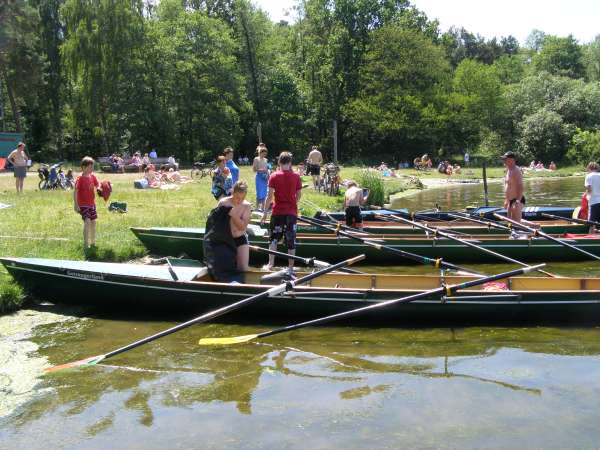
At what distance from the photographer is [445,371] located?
7309 mm

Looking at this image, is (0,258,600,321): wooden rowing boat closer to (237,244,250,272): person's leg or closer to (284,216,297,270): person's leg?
(237,244,250,272): person's leg

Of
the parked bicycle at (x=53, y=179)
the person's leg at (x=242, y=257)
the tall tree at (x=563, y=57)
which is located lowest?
the person's leg at (x=242, y=257)

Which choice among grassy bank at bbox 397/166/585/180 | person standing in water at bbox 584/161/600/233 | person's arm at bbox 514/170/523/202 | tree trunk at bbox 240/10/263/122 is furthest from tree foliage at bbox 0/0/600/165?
person standing in water at bbox 584/161/600/233

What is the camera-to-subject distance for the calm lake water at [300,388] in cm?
573

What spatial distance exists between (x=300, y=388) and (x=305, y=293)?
6.62 feet

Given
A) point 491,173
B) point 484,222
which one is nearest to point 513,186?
point 484,222

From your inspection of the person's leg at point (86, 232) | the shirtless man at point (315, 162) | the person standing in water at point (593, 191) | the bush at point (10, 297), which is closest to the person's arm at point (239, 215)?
the bush at point (10, 297)

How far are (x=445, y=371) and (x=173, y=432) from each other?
317 centimetres

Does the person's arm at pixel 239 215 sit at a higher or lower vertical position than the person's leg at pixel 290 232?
higher

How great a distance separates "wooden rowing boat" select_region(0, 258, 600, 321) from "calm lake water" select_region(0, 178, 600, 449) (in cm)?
27

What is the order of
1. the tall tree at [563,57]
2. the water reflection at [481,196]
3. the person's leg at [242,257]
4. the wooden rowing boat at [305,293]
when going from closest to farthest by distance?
the wooden rowing boat at [305,293], the person's leg at [242,257], the water reflection at [481,196], the tall tree at [563,57]

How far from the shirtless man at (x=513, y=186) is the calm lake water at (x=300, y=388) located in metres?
4.69

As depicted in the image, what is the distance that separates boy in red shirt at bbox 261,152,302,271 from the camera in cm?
1016

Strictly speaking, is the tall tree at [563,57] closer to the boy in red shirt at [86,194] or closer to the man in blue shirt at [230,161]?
the man in blue shirt at [230,161]
